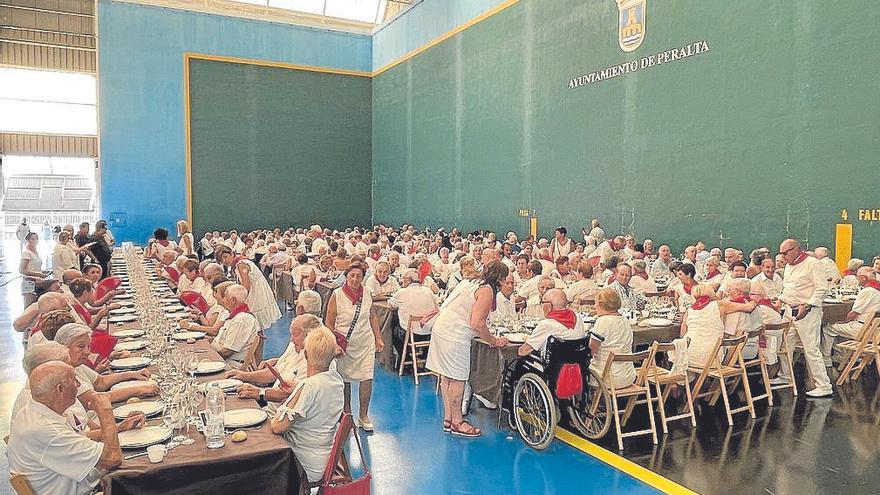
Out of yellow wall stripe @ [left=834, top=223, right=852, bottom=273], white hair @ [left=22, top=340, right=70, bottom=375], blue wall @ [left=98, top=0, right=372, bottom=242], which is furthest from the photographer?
blue wall @ [left=98, top=0, right=372, bottom=242]

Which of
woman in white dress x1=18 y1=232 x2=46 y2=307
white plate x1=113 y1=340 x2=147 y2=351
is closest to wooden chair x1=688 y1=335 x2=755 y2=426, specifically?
white plate x1=113 y1=340 x2=147 y2=351

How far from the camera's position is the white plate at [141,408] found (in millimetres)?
3598

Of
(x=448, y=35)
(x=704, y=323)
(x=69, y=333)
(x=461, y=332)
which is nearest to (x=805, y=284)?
(x=704, y=323)

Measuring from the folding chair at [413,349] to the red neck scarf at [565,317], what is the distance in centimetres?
237

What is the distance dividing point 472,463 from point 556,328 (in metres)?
1.33

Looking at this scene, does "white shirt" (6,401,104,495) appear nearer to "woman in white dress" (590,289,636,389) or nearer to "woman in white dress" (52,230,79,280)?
"woman in white dress" (590,289,636,389)

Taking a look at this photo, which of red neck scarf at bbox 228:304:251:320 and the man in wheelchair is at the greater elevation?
red neck scarf at bbox 228:304:251:320

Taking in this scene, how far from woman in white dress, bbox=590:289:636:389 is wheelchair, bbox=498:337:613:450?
151 millimetres

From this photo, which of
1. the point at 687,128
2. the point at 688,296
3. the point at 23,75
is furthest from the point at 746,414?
the point at 23,75

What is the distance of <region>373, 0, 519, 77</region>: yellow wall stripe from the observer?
1695cm

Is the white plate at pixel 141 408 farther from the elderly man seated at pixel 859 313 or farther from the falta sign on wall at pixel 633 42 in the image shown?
the falta sign on wall at pixel 633 42

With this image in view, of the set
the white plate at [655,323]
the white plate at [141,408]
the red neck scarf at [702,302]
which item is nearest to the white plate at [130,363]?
the white plate at [141,408]

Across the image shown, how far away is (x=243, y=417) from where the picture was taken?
356cm

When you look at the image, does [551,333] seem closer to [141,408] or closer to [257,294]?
[141,408]
